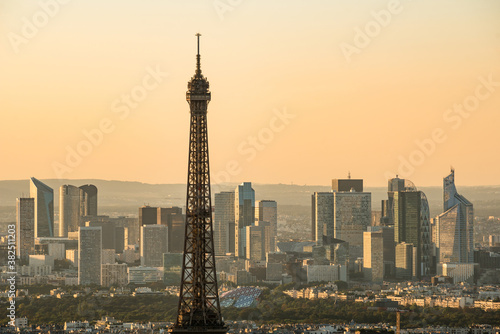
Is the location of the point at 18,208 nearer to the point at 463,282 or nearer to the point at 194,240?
the point at 463,282

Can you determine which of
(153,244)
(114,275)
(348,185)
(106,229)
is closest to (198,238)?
(114,275)

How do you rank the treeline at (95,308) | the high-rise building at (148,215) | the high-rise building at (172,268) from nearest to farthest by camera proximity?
1. the treeline at (95,308)
2. the high-rise building at (172,268)
3. the high-rise building at (148,215)

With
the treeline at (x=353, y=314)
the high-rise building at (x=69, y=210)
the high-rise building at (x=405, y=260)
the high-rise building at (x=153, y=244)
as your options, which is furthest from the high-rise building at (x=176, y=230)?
the treeline at (x=353, y=314)

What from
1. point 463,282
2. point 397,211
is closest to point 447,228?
point 397,211

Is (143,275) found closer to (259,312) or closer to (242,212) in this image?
(242,212)

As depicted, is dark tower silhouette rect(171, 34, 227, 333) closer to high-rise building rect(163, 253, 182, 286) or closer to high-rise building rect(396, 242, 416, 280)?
high-rise building rect(163, 253, 182, 286)

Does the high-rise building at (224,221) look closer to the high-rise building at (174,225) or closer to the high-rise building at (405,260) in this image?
the high-rise building at (174,225)

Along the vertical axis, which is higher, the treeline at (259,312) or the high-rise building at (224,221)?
the high-rise building at (224,221)
